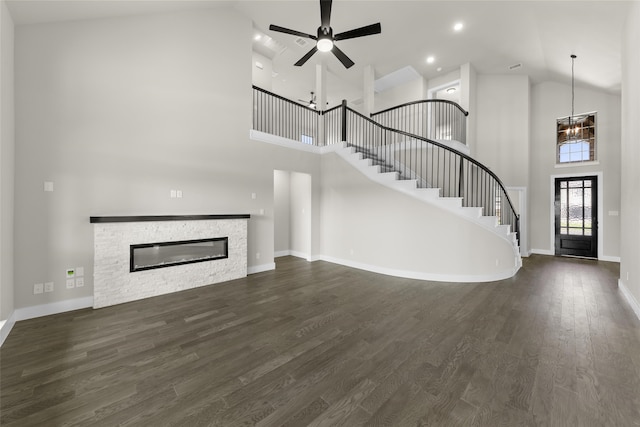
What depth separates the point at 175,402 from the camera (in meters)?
1.75

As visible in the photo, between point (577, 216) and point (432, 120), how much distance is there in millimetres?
4843

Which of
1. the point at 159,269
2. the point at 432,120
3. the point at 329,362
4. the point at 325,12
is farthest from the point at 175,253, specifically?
the point at 432,120

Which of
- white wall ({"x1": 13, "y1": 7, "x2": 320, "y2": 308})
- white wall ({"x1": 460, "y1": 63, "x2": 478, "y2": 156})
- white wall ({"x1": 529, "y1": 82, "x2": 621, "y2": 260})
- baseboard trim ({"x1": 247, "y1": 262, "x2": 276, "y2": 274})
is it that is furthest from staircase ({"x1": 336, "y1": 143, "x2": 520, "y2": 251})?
white wall ({"x1": 529, "y1": 82, "x2": 621, "y2": 260})

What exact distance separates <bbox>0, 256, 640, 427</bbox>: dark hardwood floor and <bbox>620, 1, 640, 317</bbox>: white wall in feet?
1.74

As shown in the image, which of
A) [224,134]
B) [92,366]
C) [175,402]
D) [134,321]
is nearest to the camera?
[175,402]

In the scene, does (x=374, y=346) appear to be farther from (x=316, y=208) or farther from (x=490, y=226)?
(x=316, y=208)

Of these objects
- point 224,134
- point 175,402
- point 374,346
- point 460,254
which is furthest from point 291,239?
point 175,402

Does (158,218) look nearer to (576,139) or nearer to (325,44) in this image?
(325,44)

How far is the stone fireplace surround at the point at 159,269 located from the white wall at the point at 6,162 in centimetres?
73

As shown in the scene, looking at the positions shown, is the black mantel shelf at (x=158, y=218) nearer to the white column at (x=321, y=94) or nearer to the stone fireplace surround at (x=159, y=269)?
the stone fireplace surround at (x=159, y=269)

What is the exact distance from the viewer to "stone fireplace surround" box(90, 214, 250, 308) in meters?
3.52

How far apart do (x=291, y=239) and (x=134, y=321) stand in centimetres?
475

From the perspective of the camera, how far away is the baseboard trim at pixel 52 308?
3.12m

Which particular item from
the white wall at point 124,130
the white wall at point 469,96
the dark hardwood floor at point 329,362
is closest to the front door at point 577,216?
the white wall at point 469,96
